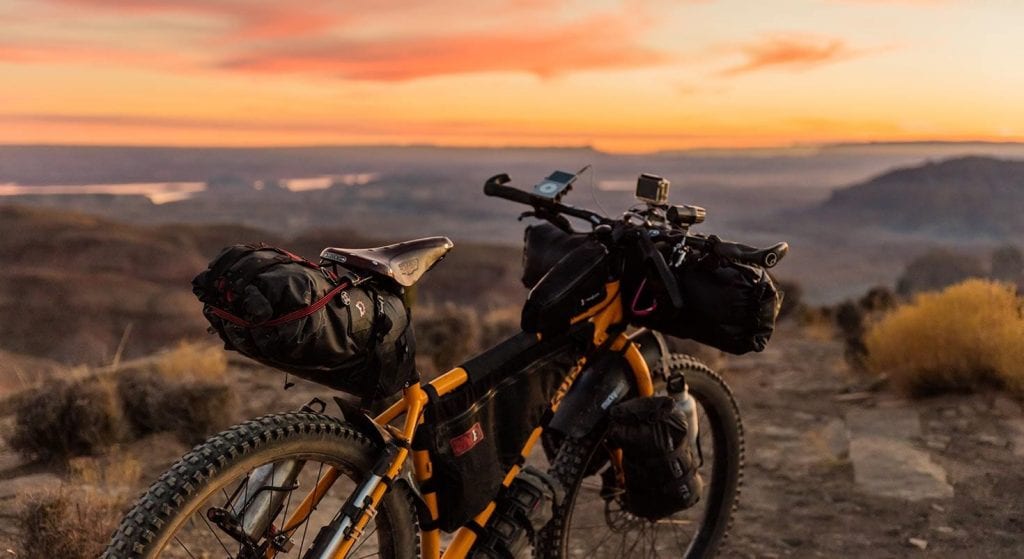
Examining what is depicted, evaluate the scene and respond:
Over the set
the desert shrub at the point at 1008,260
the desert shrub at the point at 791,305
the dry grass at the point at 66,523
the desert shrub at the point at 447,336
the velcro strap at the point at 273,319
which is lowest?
the desert shrub at the point at 1008,260

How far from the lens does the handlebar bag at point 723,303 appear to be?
301 cm

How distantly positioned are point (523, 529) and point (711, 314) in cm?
99

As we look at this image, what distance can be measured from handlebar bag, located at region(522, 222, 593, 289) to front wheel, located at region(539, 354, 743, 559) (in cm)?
66

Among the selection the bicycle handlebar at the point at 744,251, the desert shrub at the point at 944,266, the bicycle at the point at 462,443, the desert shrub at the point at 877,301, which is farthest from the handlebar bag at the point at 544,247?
the desert shrub at the point at 944,266

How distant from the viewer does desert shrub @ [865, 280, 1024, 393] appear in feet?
21.7

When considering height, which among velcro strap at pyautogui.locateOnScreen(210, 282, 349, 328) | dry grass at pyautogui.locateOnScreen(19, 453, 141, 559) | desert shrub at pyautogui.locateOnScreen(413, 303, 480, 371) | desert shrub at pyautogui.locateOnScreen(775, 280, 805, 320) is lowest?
desert shrub at pyautogui.locateOnScreen(775, 280, 805, 320)

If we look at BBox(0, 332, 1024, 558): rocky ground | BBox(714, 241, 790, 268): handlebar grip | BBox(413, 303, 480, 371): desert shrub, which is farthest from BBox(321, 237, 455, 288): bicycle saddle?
BBox(413, 303, 480, 371): desert shrub

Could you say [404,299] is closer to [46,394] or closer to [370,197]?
[46,394]

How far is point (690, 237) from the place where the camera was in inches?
119

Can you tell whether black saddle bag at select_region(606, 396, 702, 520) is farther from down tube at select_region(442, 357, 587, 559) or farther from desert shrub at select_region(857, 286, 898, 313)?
desert shrub at select_region(857, 286, 898, 313)

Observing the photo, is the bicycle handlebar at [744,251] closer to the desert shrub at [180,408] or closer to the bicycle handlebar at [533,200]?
the bicycle handlebar at [533,200]

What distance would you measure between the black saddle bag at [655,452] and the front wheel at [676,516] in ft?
0.48

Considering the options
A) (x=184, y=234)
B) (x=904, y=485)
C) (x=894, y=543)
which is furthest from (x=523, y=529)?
(x=184, y=234)

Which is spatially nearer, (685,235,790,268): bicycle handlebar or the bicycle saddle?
the bicycle saddle
